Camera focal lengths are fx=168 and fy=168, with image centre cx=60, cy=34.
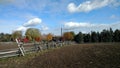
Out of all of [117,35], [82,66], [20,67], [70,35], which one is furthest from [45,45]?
[70,35]

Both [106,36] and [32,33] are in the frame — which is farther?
[32,33]

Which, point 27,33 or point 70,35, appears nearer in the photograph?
point 27,33

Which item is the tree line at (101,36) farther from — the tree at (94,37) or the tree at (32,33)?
the tree at (32,33)

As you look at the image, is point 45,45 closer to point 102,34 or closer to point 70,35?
point 102,34

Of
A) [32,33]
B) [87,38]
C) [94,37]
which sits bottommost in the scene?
[87,38]

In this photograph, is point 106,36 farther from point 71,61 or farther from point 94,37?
point 71,61

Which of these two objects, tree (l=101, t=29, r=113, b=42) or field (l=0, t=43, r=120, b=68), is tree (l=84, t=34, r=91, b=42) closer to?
tree (l=101, t=29, r=113, b=42)

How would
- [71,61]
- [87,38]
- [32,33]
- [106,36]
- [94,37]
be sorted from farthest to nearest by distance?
[87,38] < [32,33] < [94,37] < [106,36] < [71,61]

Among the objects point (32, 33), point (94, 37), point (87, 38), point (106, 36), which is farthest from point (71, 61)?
point (87, 38)

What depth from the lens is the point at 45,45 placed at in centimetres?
3050

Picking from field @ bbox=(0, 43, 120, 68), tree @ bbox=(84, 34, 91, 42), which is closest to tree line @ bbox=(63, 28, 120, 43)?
tree @ bbox=(84, 34, 91, 42)

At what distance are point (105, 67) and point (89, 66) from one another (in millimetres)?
932

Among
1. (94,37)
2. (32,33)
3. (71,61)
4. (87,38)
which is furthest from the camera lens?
(87,38)

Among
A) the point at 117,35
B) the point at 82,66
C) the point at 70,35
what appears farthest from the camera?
the point at 70,35
